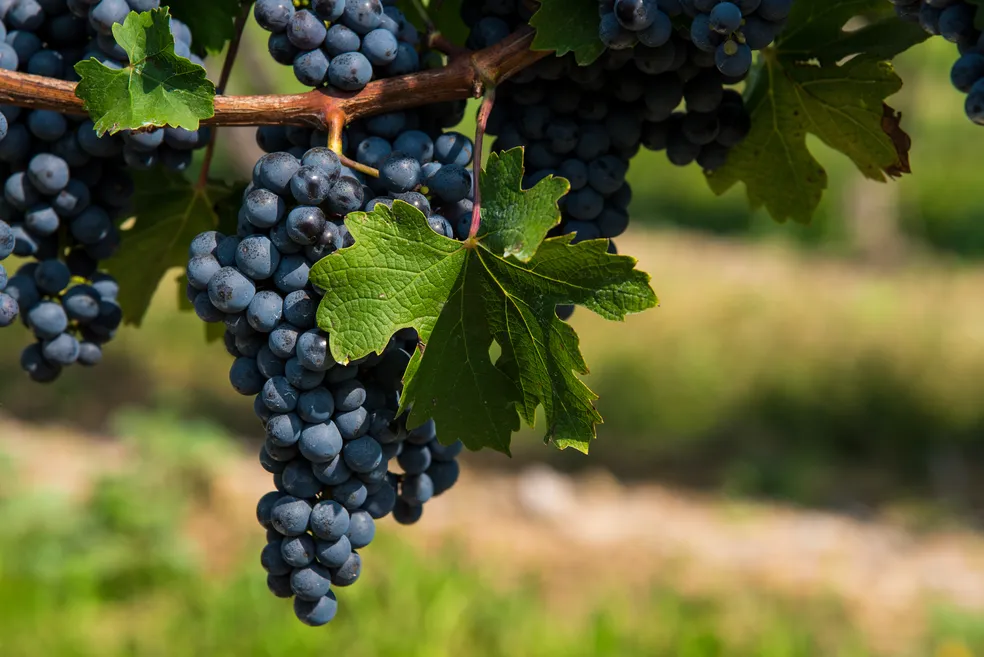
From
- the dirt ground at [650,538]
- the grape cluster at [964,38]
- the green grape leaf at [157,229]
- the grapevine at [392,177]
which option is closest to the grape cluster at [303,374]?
the grapevine at [392,177]

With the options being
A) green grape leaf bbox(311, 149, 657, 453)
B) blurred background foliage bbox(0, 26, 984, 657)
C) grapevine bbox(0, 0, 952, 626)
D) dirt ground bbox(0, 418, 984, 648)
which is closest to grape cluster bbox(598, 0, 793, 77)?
grapevine bbox(0, 0, 952, 626)

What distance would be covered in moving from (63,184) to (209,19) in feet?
0.55

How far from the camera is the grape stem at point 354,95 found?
0.71m

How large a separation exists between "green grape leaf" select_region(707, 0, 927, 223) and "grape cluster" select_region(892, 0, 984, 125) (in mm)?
203

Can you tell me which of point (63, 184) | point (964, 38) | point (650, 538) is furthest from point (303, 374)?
point (650, 538)

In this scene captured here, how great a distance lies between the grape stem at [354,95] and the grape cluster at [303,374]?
0.11 ft

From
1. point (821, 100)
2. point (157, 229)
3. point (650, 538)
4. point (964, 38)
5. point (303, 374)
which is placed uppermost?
point (964, 38)

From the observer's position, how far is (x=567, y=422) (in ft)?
2.32

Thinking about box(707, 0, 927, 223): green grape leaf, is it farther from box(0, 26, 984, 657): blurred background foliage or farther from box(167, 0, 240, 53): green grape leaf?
box(0, 26, 984, 657): blurred background foliage

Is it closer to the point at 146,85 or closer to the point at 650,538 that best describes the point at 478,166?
the point at 146,85

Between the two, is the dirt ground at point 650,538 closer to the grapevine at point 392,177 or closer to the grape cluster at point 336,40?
the grapevine at point 392,177

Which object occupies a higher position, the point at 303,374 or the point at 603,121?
the point at 603,121

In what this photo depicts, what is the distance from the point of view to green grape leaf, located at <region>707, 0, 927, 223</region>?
2.76ft

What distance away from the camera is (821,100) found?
0.87 meters
